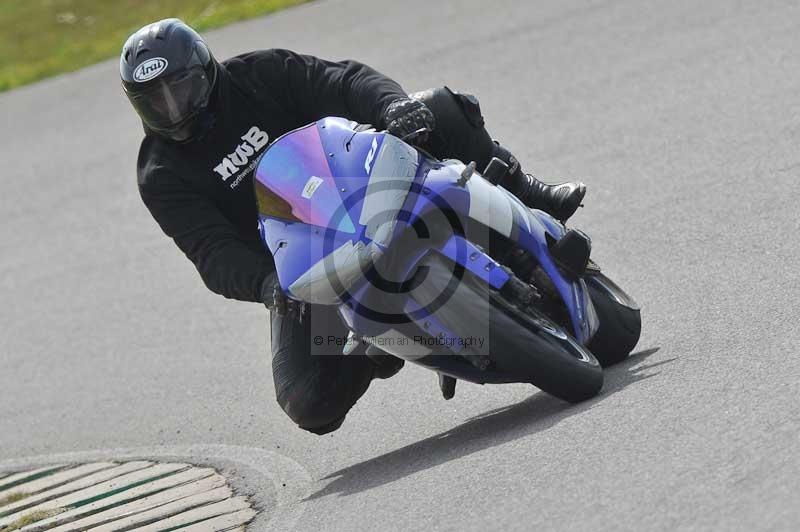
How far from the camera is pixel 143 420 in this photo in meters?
7.80

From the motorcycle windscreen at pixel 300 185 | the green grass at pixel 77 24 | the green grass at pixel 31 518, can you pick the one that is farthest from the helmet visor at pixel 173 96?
the green grass at pixel 77 24

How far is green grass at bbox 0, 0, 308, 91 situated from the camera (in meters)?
15.6

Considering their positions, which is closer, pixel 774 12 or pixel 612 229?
pixel 612 229

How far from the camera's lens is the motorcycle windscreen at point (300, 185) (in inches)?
203

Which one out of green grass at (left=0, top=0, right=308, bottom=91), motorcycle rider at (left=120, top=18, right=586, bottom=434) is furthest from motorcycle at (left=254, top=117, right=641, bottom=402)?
green grass at (left=0, top=0, right=308, bottom=91)

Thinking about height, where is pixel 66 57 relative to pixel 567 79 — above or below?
below

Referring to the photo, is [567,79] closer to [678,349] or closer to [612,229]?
[612,229]

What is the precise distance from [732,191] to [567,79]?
10.4ft

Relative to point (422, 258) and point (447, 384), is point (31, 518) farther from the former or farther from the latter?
point (422, 258)

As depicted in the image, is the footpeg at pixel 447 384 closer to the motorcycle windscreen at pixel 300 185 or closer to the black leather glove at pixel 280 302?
the black leather glove at pixel 280 302

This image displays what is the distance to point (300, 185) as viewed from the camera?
17.3 ft

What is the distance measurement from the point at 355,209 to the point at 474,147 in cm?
117

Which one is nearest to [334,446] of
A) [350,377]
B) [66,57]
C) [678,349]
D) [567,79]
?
[350,377]

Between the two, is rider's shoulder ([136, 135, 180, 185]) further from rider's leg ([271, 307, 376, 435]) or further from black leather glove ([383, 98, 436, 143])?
black leather glove ([383, 98, 436, 143])
